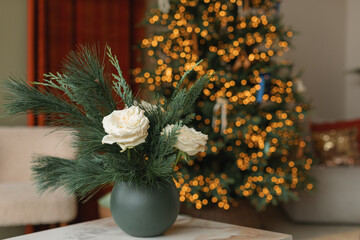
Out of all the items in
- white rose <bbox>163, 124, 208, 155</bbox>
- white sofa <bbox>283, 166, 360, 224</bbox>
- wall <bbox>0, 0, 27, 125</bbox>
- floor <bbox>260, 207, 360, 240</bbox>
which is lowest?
floor <bbox>260, 207, 360, 240</bbox>

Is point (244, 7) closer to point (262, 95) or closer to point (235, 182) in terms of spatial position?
point (262, 95)

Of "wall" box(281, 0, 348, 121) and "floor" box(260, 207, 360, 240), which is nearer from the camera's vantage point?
"floor" box(260, 207, 360, 240)

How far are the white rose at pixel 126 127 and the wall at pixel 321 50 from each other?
3.18m

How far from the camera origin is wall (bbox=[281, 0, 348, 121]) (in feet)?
13.8

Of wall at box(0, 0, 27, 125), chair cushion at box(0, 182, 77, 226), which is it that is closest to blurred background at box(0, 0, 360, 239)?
wall at box(0, 0, 27, 125)

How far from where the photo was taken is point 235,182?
106 inches

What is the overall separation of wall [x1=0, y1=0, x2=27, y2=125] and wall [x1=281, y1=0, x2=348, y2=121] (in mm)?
2298

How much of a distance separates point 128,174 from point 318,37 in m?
3.66

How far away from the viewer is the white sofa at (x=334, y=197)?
10.0 feet

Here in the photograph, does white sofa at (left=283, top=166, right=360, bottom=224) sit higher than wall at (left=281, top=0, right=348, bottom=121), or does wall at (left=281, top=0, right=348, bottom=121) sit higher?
wall at (left=281, top=0, right=348, bottom=121)

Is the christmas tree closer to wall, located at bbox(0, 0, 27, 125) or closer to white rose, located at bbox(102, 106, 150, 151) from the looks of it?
wall, located at bbox(0, 0, 27, 125)

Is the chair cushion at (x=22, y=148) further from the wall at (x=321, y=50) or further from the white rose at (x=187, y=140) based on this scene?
the wall at (x=321, y=50)

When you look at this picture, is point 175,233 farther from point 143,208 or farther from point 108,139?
point 108,139

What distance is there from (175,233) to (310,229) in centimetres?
193
